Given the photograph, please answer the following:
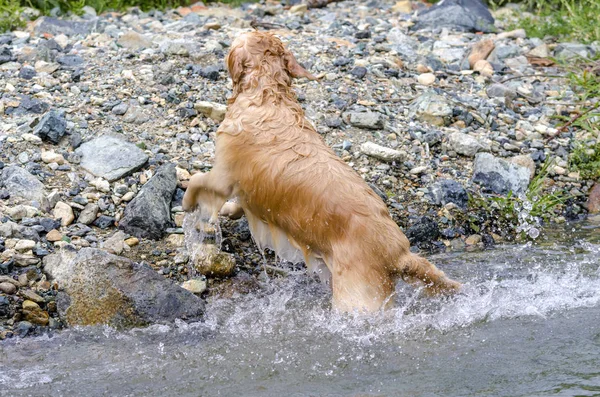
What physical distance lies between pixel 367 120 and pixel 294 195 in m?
2.33

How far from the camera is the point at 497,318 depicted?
211 inches

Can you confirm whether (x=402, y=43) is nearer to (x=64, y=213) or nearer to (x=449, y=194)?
(x=449, y=194)

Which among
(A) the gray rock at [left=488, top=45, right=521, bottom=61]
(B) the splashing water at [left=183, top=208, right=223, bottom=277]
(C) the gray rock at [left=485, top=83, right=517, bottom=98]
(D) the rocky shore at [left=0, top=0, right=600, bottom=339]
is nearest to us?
(D) the rocky shore at [left=0, top=0, right=600, bottom=339]

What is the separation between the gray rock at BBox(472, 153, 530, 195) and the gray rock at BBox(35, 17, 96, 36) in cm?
451

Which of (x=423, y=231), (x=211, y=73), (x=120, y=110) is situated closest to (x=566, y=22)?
(x=211, y=73)

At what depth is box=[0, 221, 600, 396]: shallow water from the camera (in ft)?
14.8

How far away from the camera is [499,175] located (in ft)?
23.9

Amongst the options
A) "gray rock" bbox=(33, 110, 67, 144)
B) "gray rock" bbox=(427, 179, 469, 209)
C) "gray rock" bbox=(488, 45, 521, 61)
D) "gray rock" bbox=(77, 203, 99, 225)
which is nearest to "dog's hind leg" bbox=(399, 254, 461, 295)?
"gray rock" bbox=(427, 179, 469, 209)

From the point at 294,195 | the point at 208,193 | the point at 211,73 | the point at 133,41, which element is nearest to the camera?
the point at 294,195

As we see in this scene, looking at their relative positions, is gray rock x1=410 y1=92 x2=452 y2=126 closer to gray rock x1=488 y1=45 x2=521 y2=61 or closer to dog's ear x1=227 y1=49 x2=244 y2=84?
gray rock x1=488 y1=45 x2=521 y2=61

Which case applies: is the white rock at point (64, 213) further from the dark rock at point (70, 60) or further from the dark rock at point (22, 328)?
the dark rock at point (70, 60)

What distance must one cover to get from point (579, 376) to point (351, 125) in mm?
3651

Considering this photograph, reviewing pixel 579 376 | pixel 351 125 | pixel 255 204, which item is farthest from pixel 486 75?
pixel 579 376

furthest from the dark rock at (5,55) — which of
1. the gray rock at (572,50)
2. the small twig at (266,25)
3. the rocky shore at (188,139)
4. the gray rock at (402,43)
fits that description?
the gray rock at (572,50)
